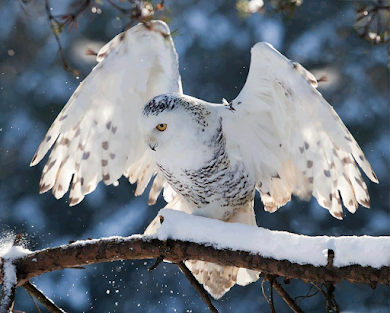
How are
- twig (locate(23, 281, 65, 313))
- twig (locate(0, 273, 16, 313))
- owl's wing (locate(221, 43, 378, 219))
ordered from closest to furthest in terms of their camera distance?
1. twig (locate(0, 273, 16, 313))
2. twig (locate(23, 281, 65, 313))
3. owl's wing (locate(221, 43, 378, 219))

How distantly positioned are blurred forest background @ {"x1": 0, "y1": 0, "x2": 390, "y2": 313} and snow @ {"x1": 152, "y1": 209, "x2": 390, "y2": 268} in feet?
11.5

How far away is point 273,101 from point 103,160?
3.00 feet

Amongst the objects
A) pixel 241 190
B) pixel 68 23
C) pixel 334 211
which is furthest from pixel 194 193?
pixel 68 23

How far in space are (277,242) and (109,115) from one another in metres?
1.37

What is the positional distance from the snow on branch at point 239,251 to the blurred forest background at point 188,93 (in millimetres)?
3293

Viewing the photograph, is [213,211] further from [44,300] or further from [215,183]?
[44,300]

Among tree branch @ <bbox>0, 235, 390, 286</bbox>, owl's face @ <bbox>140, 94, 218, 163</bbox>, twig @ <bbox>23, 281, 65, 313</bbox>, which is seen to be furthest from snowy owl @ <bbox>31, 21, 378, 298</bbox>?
twig @ <bbox>23, 281, 65, 313</bbox>

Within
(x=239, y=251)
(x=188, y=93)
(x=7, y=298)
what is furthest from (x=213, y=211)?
(x=188, y=93)

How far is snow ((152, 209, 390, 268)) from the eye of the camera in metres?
1.62

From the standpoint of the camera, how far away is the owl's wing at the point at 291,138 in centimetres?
233

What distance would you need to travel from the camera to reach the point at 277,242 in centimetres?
182

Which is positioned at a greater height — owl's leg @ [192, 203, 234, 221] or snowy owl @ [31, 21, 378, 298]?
Result: snowy owl @ [31, 21, 378, 298]

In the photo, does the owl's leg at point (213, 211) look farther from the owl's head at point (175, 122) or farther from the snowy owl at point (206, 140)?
the owl's head at point (175, 122)

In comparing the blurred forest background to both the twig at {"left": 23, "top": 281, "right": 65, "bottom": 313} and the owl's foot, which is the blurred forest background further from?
the twig at {"left": 23, "top": 281, "right": 65, "bottom": 313}
